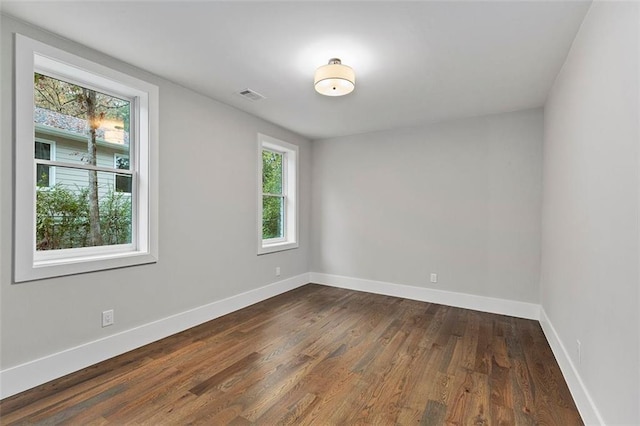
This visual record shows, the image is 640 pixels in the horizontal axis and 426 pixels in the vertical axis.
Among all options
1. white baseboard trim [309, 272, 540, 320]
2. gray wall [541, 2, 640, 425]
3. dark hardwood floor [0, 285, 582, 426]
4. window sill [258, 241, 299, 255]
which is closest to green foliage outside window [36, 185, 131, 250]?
dark hardwood floor [0, 285, 582, 426]

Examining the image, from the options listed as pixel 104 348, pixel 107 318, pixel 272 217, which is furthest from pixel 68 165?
pixel 272 217

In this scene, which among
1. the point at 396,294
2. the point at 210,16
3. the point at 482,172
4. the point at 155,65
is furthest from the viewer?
the point at 396,294

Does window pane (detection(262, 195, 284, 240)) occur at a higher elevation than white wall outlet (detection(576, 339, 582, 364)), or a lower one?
higher

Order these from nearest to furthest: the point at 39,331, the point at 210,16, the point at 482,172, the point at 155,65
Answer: the point at 210,16 → the point at 39,331 → the point at 155,65 → the point at 482,172

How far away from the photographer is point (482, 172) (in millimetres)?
3771

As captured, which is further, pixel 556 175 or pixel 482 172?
pixel 482 172

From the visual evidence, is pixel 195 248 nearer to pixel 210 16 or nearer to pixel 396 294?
pixel 210 16

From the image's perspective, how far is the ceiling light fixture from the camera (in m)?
2.32

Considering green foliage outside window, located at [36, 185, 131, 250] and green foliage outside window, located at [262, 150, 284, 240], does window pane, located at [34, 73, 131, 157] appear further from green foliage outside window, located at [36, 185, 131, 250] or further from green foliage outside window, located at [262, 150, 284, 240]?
green foliage outside window, located at [262, 150, 284, 240]

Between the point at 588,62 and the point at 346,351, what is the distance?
2.72 meters

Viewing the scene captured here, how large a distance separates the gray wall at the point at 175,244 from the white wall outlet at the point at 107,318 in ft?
0.13

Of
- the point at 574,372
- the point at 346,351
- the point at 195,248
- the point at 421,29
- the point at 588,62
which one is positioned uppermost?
the point at 421,29

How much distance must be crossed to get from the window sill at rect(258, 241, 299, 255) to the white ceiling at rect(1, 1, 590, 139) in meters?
1.97

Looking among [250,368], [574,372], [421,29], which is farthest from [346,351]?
[421,29]
